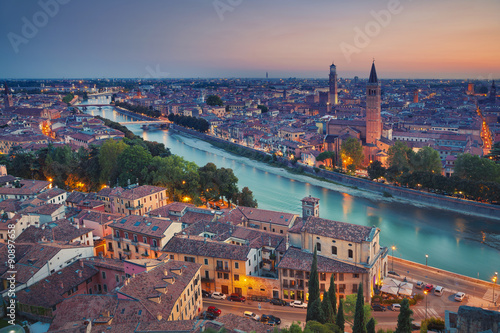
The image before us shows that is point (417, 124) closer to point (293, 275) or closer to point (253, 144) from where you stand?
point (253, 144)

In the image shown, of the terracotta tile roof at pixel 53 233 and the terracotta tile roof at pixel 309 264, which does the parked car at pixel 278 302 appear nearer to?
the terracotta tile roof at pixel 309 264

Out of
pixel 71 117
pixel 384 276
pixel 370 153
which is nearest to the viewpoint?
pixel 384 276

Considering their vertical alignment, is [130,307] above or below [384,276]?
above

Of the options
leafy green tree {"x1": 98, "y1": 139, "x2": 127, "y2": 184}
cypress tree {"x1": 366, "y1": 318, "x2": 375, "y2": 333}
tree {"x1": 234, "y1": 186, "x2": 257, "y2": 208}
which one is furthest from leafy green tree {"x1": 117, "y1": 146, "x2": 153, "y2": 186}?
cypress tree {"x1": 366, "y1": 318, "x2": 375, "y2": 333}

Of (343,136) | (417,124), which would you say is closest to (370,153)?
(343,136)

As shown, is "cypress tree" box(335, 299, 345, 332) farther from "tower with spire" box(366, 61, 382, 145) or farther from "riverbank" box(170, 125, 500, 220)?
"tower with spire" box(366, 61, 382, 145)

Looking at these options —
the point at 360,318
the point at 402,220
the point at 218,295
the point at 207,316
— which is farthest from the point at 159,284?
the point at 402,220
